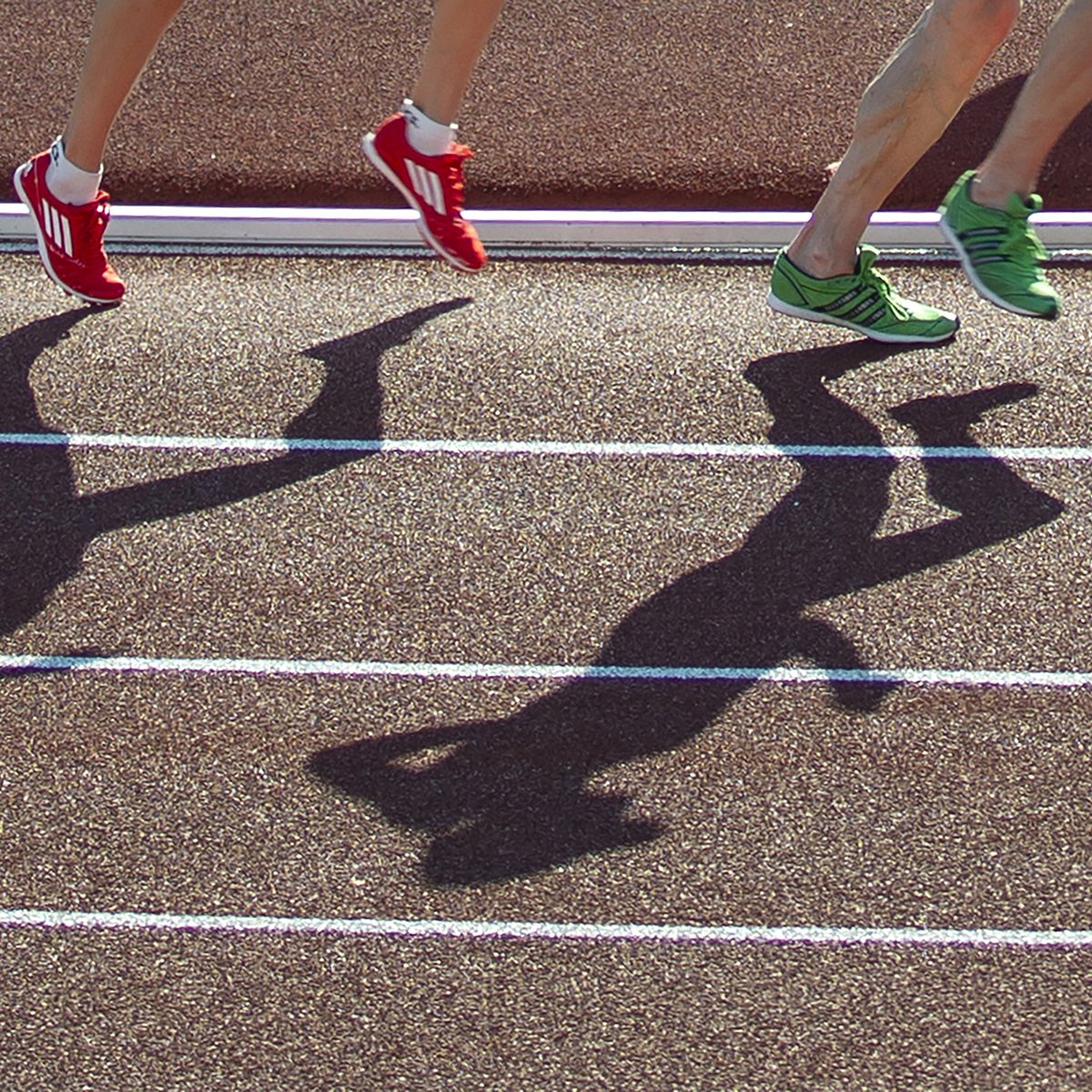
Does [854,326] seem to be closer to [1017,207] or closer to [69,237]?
[1017,207]

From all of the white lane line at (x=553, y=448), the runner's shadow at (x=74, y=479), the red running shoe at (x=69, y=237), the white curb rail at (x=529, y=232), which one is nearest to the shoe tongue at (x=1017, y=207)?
the white lane line at (x=553, y=448)

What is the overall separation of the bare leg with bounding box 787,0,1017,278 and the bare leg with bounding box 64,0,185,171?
152 cm

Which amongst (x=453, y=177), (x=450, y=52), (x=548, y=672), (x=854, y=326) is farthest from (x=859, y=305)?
(x=548, y=672)

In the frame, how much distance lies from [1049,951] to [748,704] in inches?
29.0

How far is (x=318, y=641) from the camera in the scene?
11.4 feet

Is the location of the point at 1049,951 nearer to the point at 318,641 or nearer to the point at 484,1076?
the point at 484,1076

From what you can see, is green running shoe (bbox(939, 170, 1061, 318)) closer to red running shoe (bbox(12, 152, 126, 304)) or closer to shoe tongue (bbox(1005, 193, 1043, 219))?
shoe tongue (bbox(1005, 193, 1043, 219))

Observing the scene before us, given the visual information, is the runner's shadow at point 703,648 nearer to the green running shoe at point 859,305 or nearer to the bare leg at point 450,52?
the green running shoe at point 859,305

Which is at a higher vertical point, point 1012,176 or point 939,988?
point 1012,176

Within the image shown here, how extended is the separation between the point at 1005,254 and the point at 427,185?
1.32 m

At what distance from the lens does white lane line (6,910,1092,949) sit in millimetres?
2832

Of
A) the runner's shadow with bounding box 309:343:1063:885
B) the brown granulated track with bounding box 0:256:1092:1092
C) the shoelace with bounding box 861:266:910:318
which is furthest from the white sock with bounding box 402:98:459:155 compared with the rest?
the shoelace with bounding box 861:266:910:318

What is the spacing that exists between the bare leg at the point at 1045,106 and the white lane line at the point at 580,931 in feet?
6.14

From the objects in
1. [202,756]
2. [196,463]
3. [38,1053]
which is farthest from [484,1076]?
[196,463]
